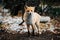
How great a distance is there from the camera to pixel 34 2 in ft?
43.9

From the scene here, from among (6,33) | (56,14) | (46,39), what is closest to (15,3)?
(56,14)

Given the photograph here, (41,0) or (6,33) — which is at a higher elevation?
(41,0)

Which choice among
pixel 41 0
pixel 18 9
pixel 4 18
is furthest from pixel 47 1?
pixel 4 18

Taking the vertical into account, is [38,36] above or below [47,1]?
below

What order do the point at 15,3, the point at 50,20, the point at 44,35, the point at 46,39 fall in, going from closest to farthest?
the point at 46,39 → the point at 44,35 → the point at 50,20 → the point at 15,3

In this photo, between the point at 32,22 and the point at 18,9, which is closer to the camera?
the point at 32,22

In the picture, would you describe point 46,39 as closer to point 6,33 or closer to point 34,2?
point 6,33

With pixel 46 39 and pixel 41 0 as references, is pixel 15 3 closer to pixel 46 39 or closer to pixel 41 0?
pixel 41 0

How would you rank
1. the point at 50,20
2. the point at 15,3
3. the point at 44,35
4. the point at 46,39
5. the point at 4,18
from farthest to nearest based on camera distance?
the point at 15,3
the point at 4,18
the point at 50,20
the point at 44,35
the point at 46,39

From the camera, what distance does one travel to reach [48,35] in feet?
31.2

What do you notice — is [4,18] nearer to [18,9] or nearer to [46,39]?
[18,9]

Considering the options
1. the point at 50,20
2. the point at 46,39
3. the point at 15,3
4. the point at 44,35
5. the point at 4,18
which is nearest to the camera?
the point at 46,39

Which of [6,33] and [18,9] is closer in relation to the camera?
[6,33]

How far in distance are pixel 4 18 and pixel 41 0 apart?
8.01 feet
